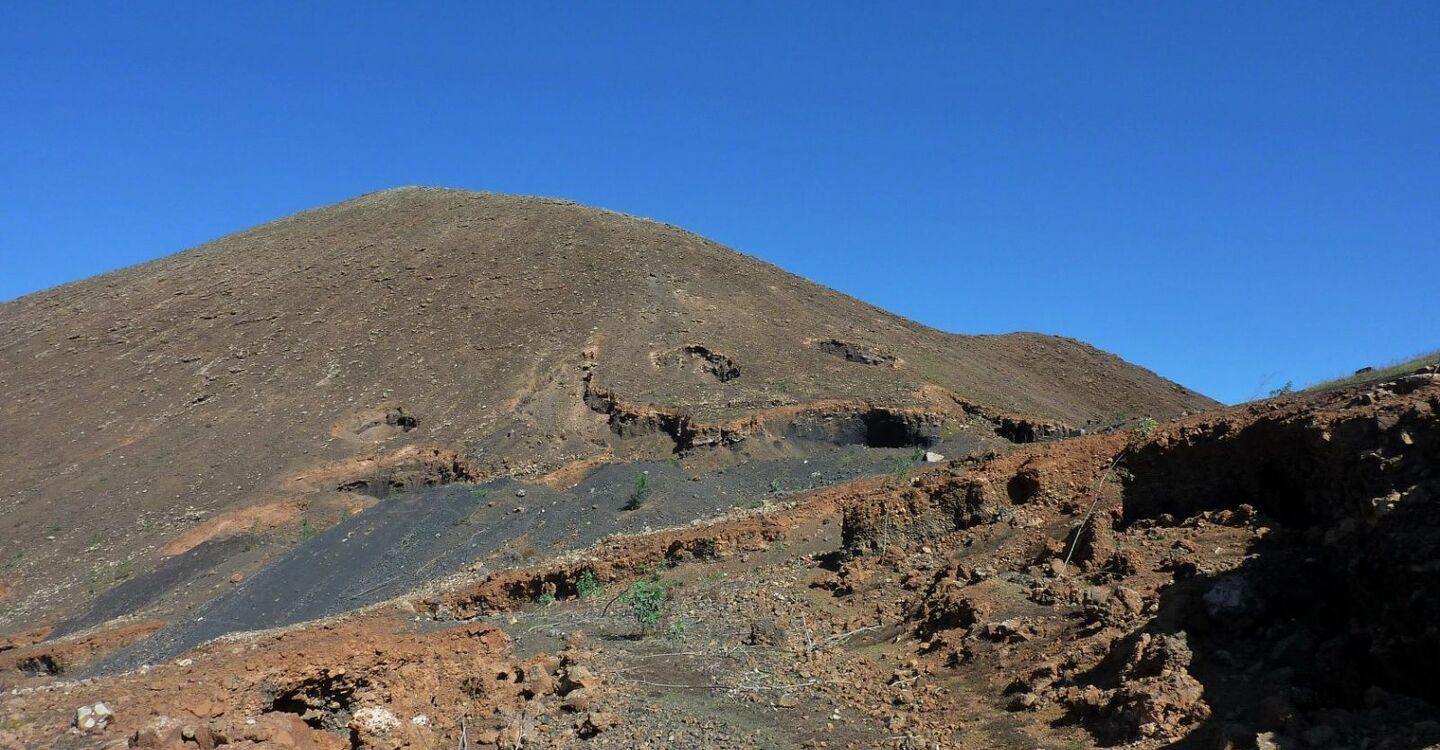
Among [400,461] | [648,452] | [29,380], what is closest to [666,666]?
[648,452]

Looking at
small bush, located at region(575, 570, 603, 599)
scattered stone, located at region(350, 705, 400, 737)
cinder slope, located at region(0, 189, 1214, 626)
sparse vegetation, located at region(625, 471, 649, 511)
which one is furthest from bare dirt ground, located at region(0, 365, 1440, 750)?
cinder slope, located at region(0, 189, 1214, 626)

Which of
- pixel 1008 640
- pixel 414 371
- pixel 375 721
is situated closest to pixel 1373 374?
pixel 1008 640

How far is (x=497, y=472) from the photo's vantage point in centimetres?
2212

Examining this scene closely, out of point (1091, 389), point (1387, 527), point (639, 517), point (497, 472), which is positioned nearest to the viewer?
point (1387, 527)

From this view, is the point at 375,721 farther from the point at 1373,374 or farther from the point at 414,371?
the point at 414,371

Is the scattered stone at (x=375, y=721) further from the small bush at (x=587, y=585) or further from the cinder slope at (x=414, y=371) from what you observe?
the cinder slope at (x=414, y=371)

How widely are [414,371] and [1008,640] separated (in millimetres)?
24196

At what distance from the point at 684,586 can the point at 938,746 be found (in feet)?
19.5

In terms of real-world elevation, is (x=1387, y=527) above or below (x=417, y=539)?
above

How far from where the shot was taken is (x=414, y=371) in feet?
92.8

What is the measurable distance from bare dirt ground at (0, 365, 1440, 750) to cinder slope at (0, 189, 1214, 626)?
1190 centimetres

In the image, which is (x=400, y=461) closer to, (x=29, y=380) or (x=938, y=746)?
(x=29, y=380)

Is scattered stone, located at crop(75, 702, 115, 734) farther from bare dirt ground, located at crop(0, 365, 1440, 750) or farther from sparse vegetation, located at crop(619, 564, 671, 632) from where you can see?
sparse vegetation, located at crop(619, 564, 671, 632)

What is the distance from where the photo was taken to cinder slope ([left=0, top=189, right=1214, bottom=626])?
896 inches
